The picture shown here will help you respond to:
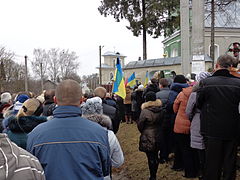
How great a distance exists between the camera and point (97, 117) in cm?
312

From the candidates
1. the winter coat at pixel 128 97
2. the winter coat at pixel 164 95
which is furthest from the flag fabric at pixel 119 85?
the winter coat at pixel 128 97

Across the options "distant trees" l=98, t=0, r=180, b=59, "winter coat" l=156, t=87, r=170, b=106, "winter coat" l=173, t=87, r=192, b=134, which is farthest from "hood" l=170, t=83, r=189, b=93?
"distant trees" l=98, t=0, r=180, b=59

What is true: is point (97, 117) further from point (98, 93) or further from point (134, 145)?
point (134, 145)

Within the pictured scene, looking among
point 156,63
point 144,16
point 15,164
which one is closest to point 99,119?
point 15,164

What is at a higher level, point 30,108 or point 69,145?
point 30,108

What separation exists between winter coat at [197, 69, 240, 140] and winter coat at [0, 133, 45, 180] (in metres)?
2.92

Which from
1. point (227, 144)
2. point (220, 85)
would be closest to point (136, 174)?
point (227, 144)

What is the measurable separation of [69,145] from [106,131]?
0.41m

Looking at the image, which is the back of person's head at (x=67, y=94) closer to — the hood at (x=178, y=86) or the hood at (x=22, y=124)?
the hood at (x=22, y=124)

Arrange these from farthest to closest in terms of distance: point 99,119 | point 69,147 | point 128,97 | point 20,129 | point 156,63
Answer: point 156,63 < point 128,97 < point 99,119 < point 20,129 < point 69,147

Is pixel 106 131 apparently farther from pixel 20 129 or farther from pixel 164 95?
pixel 164 95

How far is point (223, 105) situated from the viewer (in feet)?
12.2

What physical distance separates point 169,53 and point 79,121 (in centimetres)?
3934

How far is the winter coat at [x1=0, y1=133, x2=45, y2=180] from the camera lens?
130 cm
